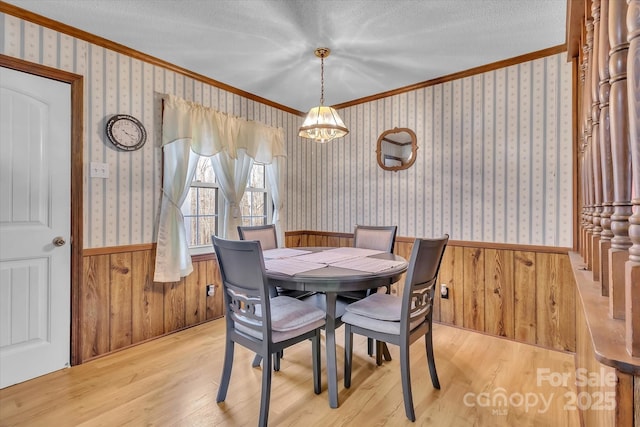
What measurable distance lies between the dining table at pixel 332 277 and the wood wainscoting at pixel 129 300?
4.02 feet

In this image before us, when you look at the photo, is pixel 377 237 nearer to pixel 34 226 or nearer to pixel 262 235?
pixel 262 235

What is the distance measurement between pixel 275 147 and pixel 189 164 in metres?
1.15

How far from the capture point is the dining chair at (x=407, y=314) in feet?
5.61

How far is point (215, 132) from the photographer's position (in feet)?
10.2

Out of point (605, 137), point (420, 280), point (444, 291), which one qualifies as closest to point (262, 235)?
point (420, 280)

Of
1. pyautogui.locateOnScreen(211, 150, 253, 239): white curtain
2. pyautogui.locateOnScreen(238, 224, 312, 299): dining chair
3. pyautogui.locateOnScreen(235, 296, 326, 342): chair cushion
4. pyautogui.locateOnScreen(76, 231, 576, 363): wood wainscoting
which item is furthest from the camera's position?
pyautogui.locateOnScreen(211, 150, 253, 239): white curtain

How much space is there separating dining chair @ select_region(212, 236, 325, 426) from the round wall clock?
1.43m

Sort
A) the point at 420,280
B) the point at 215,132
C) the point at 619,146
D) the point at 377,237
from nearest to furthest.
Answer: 1. the point at 619,146
2. the point at 420,280
3. the point at 377,237
4. the point at 215,132

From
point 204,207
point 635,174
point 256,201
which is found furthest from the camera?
point 256,201

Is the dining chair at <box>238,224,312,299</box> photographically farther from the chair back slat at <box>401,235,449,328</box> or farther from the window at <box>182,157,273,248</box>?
the chair back slat at <box>401,235,449,328</box>

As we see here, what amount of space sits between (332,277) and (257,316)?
45cm

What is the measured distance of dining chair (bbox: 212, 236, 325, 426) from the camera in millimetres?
1591

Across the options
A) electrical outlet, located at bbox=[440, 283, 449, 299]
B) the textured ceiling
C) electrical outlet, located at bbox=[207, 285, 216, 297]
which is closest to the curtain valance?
the textured ceiling

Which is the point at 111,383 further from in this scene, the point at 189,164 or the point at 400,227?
the point at 400,227
